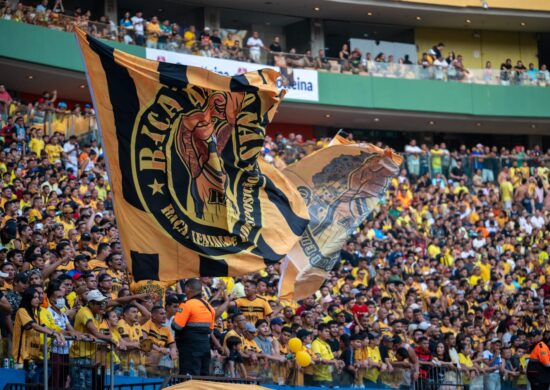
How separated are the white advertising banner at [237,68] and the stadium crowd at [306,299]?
3840mm

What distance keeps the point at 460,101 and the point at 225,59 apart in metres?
9.53

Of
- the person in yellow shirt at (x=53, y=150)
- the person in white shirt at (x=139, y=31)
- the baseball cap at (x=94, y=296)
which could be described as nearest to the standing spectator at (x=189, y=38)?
the person in white shirt at (x=139, y=31)

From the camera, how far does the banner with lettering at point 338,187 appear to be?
16656 mm

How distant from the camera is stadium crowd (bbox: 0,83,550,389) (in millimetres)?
13617

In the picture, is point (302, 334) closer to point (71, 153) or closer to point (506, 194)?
point (71, 153)

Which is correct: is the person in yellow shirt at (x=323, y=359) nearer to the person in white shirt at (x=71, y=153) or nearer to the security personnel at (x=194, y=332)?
the security personnel at (x=194, y=332)

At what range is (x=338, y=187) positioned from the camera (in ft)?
55.8

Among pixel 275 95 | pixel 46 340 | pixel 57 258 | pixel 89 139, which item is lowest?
pixel 46 340

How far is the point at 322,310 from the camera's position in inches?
742

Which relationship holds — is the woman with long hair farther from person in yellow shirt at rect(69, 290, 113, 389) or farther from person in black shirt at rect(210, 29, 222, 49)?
person in black shirt at rect(210, 29, 222, 49)

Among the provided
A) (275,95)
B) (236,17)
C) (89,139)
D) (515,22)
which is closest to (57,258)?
(275,95)

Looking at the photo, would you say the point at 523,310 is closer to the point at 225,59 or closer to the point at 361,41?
the point at 225,59

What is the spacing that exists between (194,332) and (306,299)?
649 centimetres

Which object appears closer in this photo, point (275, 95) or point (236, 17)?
point (275, 95)
